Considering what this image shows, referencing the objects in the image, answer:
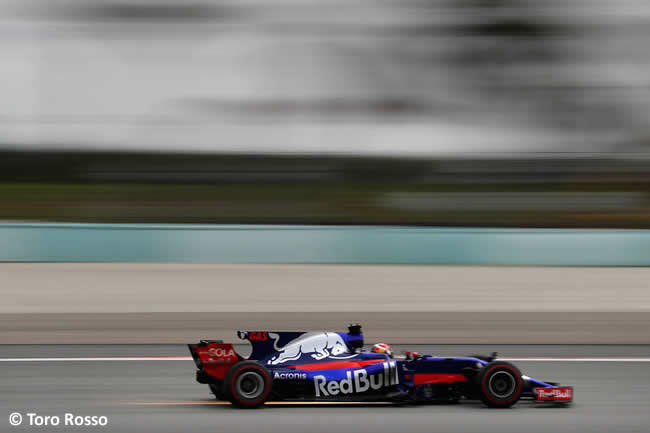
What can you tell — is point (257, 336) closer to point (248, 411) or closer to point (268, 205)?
point (248, 411)

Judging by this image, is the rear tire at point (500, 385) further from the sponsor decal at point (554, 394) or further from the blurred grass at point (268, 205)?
the blurred grass at point (268, 205)

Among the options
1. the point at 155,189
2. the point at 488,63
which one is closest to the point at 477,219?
the point at 488,63

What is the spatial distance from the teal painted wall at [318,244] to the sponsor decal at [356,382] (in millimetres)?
5674

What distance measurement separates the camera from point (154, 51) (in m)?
13.0

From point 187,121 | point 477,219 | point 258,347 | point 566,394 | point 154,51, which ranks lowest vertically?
point 566,394

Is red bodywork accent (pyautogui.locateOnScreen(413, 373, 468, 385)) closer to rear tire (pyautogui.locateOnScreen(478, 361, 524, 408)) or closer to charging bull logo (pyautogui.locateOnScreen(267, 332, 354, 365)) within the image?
rear tire (pyautogui.locateOnScreen(478, 361, 524, 408))

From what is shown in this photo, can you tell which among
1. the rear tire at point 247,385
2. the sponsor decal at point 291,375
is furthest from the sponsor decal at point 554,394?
the rear tire at point 247,385

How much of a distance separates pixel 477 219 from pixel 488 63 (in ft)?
8.66

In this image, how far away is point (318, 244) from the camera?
1064cm

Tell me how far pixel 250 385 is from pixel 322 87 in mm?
8547

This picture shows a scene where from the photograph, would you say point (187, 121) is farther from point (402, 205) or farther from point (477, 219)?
point (477, 219)

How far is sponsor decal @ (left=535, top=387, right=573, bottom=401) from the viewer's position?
16.3ft

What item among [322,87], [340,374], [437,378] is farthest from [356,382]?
[322,87]

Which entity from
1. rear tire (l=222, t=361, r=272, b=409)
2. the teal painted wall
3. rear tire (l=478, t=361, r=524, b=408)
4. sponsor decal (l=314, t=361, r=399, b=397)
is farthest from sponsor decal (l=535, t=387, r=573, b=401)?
the teal painted wall
